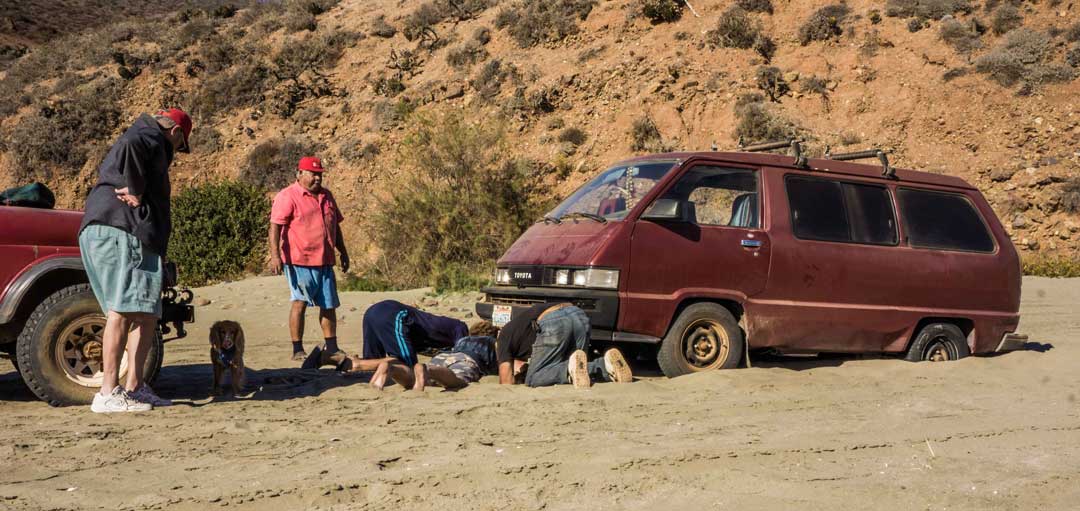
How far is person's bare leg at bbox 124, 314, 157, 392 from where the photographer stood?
5953mm

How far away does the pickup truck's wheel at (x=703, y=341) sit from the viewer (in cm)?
732

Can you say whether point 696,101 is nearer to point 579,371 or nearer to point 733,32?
point 733,32

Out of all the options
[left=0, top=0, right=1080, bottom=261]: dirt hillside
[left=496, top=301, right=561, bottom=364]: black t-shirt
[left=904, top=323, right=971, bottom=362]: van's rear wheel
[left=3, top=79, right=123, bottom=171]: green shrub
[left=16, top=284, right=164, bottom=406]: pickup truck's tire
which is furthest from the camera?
[left=3, top=79, right=123, bottom=171]: green shrub

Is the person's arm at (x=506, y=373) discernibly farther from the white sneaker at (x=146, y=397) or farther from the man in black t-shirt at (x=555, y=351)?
the white sneaker at (x=146, y=397)

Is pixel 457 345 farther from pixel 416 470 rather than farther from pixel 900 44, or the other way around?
pixel 900 44

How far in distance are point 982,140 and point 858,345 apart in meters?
19.3

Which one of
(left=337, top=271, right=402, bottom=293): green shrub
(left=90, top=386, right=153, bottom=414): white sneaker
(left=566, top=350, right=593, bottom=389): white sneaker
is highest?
(left=337, top=271, right=402, bottom=293): green shrub

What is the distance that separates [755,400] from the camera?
636cm

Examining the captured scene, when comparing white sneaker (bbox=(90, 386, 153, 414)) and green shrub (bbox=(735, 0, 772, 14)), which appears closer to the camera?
white sneaker (bbox=(90, 386, 153, 414))

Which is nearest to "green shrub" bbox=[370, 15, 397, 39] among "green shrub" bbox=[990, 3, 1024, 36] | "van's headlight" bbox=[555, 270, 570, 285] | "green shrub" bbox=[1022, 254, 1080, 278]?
"green shrub" bbox=[990, 3, 1024, 36]

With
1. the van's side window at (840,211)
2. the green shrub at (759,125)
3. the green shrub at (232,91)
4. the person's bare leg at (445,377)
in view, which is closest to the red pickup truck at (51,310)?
the person's bare leg at (445,377)

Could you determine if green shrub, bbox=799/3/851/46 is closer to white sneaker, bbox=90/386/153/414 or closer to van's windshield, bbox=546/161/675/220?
van's windshield, bbox=546/161/675/220

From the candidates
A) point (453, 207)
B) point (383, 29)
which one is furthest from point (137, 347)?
point (383, 29)

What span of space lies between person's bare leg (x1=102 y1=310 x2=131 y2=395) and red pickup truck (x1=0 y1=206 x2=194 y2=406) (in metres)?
0.54
